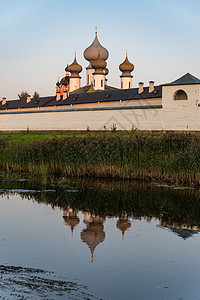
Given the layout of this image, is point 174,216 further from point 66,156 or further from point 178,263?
point 66,156

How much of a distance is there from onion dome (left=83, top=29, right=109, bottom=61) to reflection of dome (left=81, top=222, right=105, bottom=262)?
4077 cm

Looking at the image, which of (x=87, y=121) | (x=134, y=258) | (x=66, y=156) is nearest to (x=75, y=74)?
(x=87, y=121)

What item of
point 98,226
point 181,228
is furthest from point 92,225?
point 181,228

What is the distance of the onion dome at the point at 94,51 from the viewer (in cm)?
4659

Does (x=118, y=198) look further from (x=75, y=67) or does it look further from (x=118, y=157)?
(x=75, y=67)

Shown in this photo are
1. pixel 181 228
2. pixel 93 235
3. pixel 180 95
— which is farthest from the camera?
pixel 180 95

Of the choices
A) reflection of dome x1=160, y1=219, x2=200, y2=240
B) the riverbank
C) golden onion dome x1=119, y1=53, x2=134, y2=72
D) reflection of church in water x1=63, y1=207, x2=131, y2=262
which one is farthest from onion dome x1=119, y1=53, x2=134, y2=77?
reflection of dome x1=160, y1=219, x2=200, y2=240

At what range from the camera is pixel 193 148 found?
36.4 ft

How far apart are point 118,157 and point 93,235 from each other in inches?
212

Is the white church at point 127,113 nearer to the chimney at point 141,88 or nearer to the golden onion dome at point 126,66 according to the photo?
the chimney at point 141,88

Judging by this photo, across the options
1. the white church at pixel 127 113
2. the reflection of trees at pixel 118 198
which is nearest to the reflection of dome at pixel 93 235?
the reflection of trees at pixel 118 198

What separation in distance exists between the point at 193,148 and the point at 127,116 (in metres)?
12.2

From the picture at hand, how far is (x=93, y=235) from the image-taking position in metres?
6.71

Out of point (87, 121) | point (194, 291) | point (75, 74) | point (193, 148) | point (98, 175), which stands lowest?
point (194, 291)
